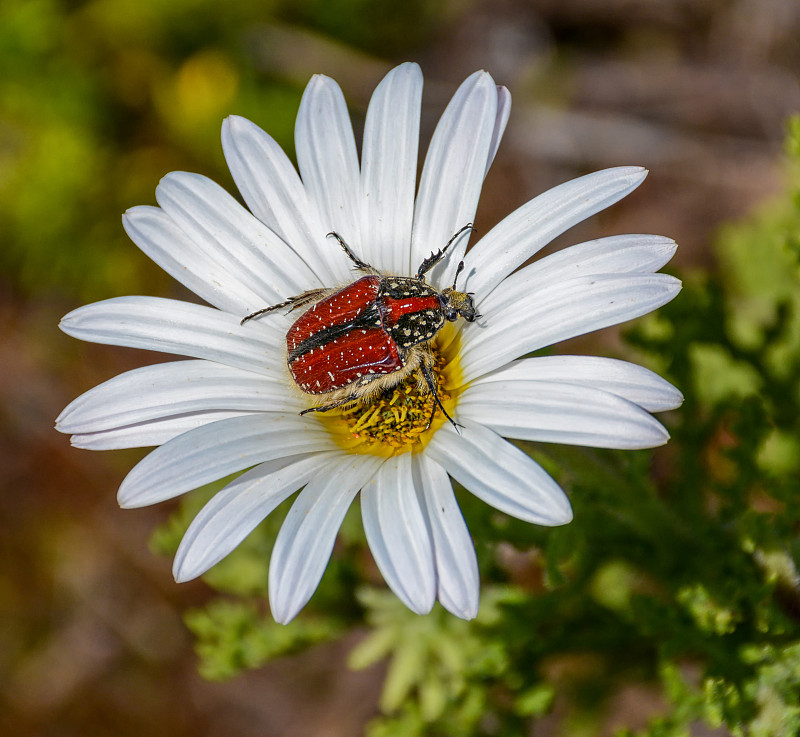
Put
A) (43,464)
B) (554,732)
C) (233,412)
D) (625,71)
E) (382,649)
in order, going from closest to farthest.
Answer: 1. (233,412)
2. (382,649)
3. (554,732)
4. (43,464)
5. (625,71)

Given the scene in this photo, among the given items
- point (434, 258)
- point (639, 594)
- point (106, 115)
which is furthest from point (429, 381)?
point (106, 115)

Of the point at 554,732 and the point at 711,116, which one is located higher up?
the point at 711,116

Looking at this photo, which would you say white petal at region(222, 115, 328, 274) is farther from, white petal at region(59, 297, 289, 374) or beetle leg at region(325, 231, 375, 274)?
white petal at region(59, 297, 289, 374)

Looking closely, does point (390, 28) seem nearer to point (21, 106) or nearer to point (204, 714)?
point (21, 106)

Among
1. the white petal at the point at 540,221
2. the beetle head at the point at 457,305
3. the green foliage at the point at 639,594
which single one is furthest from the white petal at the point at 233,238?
the green foliage at the point at 639,594

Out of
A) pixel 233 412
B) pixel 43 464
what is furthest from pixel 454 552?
pixel 43 464

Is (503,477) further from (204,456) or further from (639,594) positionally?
(639,594)

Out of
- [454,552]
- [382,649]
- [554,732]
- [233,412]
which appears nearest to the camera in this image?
[454,552]
